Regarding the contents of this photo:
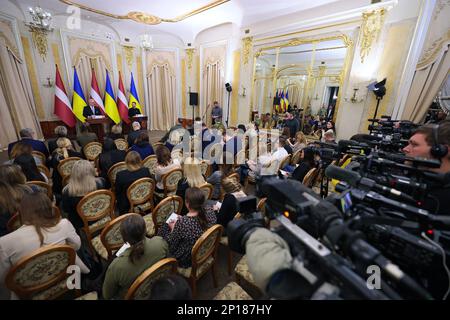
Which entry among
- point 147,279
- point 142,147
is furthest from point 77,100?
point 147,279

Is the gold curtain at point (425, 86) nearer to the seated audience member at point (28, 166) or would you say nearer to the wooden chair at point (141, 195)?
the wooden chair at point (141, 195)

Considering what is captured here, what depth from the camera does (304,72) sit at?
17.4 feet

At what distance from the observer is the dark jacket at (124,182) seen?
6.93 feet

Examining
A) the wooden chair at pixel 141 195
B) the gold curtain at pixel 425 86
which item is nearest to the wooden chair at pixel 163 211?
the wooden chair at pixel 141 195

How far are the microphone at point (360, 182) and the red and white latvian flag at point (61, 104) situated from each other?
7.50m

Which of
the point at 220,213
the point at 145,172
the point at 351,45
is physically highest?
the point at 351,45

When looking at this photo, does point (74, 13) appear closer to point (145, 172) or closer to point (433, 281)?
point (145, 172)

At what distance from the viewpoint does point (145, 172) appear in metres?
2.25

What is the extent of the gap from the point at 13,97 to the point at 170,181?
5.87 meters

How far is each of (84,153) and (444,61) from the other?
21.7 ft

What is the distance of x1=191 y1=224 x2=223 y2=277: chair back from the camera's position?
1.28 metres

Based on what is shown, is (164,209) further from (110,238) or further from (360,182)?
(360,182)
